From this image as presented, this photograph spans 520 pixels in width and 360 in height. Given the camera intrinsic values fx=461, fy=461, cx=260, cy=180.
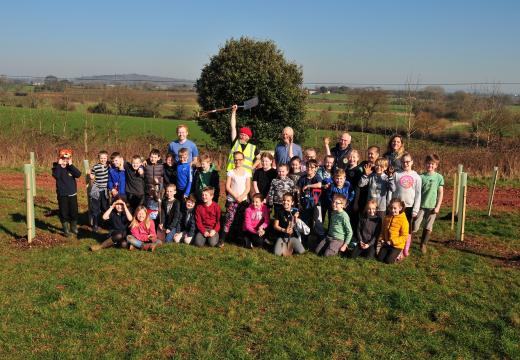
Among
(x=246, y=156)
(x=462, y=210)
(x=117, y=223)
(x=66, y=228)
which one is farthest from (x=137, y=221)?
(x=462, y=210)

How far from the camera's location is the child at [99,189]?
330 inches

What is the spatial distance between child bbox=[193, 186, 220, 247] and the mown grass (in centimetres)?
29

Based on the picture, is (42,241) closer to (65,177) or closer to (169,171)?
(65,177)

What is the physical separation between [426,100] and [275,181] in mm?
16574

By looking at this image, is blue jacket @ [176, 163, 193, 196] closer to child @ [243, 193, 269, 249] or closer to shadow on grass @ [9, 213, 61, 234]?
child @ [243, 193, 269, 249]

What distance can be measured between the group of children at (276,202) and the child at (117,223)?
0.6 inches

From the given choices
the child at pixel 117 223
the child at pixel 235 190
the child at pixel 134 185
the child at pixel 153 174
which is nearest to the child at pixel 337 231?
the child at pixel 235 190

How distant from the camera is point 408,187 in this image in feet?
24.2

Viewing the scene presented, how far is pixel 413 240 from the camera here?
27.5ft

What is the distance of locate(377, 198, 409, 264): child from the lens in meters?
7.05

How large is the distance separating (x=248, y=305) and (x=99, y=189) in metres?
4.30

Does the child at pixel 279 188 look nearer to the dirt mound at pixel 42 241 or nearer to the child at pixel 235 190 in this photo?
the child at pixel 235 190

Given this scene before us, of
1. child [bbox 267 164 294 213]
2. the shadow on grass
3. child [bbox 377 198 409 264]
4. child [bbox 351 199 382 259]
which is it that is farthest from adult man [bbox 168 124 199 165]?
child [bbox 377 198 409 264]

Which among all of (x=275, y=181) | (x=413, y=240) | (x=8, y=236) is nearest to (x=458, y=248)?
(x=413, y=240)
